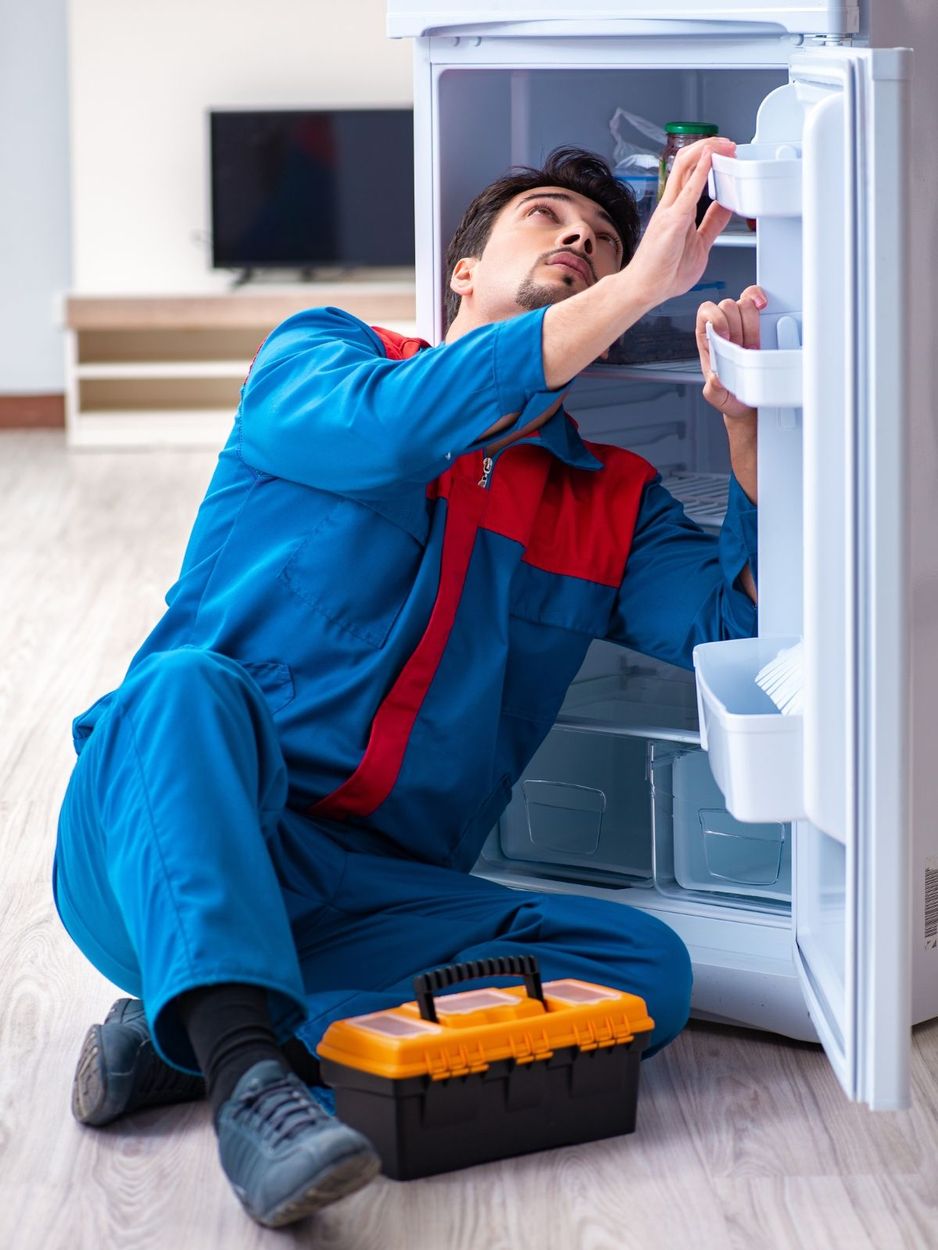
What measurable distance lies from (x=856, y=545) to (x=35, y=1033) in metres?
1.16

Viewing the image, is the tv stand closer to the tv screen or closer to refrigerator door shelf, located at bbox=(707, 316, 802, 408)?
the tv screen

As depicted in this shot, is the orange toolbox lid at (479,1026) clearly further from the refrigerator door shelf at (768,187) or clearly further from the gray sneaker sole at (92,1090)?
the refrigerator door shelf at (768,187)

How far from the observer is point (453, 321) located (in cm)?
208

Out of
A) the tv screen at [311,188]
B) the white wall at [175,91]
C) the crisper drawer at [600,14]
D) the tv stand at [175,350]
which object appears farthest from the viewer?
the tv screen at [311,188]

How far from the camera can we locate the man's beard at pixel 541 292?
1.91m

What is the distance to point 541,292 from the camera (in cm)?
192

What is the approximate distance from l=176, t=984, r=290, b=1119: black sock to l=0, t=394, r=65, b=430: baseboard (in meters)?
6.03

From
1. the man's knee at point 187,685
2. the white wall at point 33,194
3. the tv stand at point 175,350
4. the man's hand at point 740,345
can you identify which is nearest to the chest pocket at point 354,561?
the man's knee at point 187,685

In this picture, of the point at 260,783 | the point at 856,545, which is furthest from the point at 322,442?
the point at 856,545

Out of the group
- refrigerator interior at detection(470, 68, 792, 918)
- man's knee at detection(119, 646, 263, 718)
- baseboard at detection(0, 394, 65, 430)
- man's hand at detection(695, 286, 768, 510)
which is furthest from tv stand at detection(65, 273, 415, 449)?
man's knee at detection(119, 646, 263, 718)

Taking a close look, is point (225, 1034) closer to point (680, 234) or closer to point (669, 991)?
point (669, 991)

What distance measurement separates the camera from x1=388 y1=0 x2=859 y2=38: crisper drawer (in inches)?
69.8

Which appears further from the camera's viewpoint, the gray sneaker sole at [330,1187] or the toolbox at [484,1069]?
the toolbox at [484,1069]

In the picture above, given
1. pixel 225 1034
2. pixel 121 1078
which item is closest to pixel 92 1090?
pixel 121 1078
